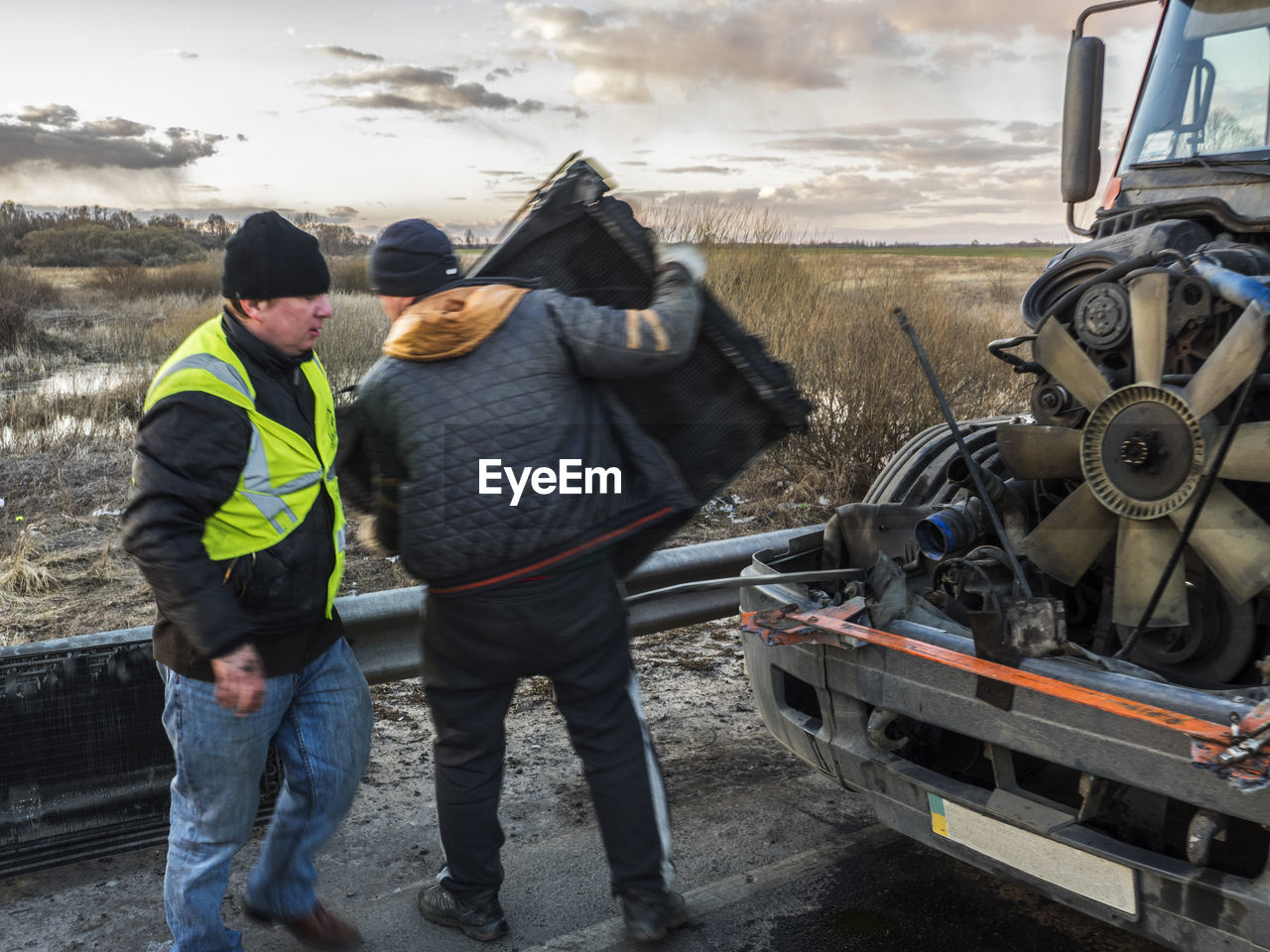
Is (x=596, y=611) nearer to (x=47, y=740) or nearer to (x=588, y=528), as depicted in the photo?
(x=588, y=528)

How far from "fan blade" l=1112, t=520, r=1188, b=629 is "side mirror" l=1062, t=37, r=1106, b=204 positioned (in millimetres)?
2335

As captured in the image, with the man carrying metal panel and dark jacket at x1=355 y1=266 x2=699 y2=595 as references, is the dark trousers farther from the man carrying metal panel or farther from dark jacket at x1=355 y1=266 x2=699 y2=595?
dark jacket at x1=355 y1=266 x2=699 y2=595

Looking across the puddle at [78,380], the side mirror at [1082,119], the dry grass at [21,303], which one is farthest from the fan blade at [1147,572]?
the dry grass at [21,303]

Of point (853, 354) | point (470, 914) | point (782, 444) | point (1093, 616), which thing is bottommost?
point (470, 914)

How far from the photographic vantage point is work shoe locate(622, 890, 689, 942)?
9.39ft

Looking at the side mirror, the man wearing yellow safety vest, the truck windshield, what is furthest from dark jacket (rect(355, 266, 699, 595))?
the side mirror

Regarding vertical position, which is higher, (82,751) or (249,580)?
(249,580)

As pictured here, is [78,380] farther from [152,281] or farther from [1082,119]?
[152,281]

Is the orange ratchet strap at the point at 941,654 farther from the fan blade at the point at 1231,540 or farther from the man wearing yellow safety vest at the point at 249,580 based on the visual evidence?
the man wearing yellow safety vest at the point at 249,580

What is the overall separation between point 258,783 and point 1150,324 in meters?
2.58

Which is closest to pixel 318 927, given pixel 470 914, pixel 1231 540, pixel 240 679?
pixel 470 914

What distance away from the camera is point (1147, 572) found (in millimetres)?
2803

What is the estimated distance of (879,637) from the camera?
2.73m

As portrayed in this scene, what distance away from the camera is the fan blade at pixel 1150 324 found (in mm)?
2738
